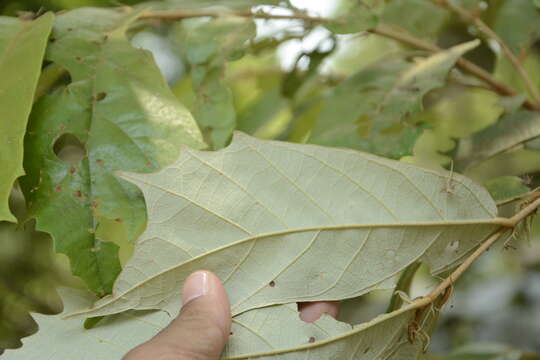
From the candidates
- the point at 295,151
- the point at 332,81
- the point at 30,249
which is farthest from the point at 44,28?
the point at 30,249

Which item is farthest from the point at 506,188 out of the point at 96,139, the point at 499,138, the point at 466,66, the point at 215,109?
the point at 96,139

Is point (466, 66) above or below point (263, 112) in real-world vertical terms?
above

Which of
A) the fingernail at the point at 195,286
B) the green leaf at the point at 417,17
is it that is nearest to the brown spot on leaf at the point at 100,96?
the fingernail at the point at 195,286

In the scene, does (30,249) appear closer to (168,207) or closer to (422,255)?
(168,207)

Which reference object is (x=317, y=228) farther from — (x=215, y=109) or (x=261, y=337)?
(x=215, y=109)

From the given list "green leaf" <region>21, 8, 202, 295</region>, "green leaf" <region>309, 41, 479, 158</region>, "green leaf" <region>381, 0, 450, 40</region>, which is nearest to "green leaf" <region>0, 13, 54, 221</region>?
"green leaf" <region>21, 8, 202, 295</region>

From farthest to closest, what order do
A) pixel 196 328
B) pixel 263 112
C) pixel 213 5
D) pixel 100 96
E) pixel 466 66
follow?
pixel 263 112
pixel 466 66
pixel 213 5
pixel 100 96
pixel 196 328
